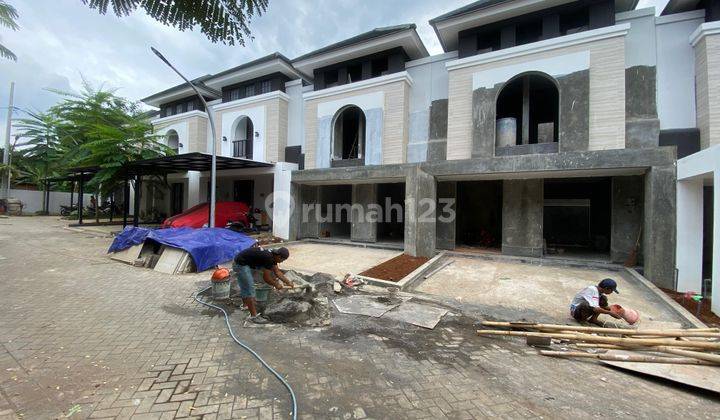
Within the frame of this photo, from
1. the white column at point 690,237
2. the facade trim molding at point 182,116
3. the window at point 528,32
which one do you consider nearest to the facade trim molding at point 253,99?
the facade trim molding at point 182,116

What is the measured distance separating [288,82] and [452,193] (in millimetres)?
10591

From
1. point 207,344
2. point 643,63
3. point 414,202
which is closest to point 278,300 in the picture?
point 207,344

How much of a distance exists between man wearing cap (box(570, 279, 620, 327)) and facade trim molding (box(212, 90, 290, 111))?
49.4 feet

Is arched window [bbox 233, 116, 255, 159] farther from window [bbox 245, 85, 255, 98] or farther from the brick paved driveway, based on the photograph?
the brick paved driveway

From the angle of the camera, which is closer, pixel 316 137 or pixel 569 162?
pixel 569 162

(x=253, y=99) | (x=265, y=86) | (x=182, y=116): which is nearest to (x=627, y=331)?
(x=253, y=99)

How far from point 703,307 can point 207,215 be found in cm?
1546

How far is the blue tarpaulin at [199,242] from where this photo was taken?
312 inches

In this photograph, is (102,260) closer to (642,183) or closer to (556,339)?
(556,339)

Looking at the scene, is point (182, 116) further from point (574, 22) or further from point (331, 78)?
point (574, 22)

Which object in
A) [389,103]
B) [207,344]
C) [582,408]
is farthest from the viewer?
[389,103]

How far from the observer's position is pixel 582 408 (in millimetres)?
2877

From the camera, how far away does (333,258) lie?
10016mm

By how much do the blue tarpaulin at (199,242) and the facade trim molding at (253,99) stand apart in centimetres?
897
